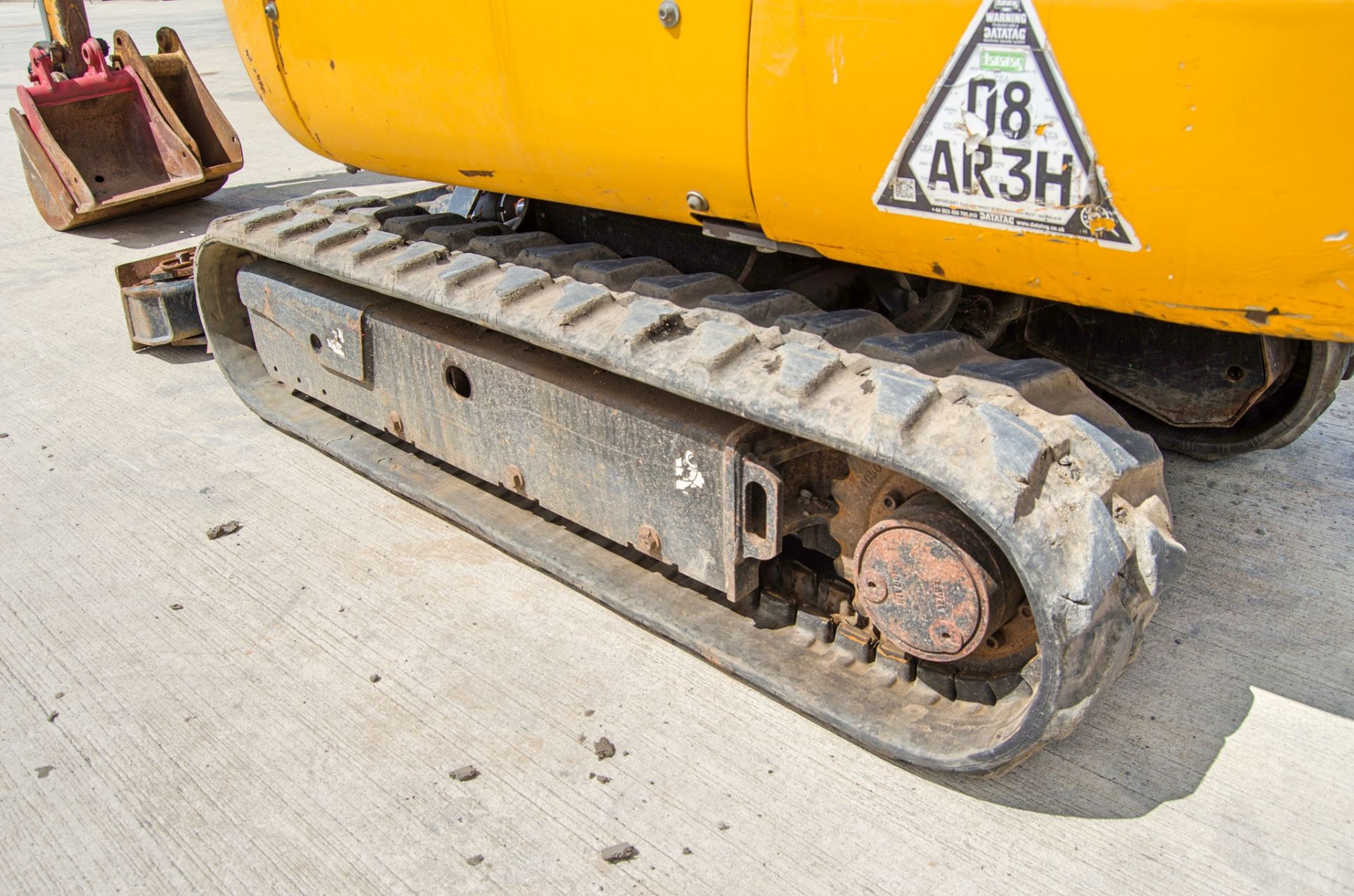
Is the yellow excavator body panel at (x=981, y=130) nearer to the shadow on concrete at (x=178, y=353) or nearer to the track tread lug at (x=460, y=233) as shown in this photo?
the track tread lug at (x=460, y=233)

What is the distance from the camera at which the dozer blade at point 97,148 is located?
229 inches

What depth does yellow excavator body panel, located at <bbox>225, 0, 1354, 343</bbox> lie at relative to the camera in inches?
56.4

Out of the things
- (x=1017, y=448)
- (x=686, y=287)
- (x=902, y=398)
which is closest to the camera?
(x=1017, y=448)

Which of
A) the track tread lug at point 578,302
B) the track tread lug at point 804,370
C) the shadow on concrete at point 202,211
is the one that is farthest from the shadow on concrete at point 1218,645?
the shadow on concrete at point 202,211

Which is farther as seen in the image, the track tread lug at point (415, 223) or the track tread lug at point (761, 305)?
the track tread lug at point (415, 223)

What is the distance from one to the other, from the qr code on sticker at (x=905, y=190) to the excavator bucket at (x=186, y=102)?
5.34 metres

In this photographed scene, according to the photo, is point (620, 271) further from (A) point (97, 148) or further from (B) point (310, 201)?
(A) point (97, 148)

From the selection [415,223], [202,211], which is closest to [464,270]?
[415,223]

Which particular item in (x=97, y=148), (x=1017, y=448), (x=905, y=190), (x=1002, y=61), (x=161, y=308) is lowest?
(x=161, y=308)

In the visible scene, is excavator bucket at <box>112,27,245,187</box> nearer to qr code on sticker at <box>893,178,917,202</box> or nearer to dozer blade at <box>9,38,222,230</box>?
dozer blade at <box>9,38,222,230</box>

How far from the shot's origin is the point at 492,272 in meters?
2.69

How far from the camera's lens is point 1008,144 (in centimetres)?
163

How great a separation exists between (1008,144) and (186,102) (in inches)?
239

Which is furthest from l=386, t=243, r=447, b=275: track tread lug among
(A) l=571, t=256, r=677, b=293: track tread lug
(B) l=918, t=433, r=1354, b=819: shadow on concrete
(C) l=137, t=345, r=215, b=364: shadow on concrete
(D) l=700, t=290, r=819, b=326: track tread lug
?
(C) l=137, t=345, r=215, b=364: shadow on concrete
